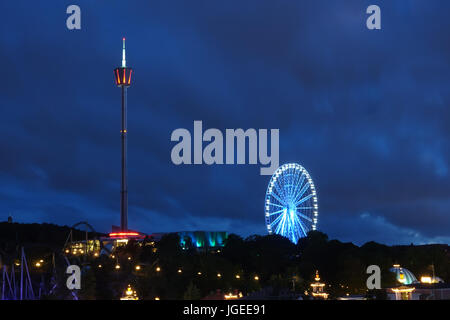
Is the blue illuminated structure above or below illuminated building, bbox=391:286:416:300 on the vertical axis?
above

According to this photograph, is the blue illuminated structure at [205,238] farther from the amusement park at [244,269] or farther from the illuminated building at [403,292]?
the illuminated building at [403,292]

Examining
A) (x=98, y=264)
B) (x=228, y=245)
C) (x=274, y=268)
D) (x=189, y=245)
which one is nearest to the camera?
(x=98, y=264)

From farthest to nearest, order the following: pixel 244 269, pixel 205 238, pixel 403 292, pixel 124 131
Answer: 1. pixel 205 238
2. pixel 124 131
3. pixel 244 269
4. pixel 403 292

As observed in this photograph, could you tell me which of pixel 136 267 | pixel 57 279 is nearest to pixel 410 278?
pixel 136 267

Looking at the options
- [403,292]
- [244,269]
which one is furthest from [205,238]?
[403,292]

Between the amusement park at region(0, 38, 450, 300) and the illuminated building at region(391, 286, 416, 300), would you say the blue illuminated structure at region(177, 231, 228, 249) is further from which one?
the illuminated building at region(391, 286, 416, 300)

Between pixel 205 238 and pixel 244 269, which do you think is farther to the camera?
pixel 205 238

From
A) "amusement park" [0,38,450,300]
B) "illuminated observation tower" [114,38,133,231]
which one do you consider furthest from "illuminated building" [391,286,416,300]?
"illuminated observation tower" [114,38,133,231]

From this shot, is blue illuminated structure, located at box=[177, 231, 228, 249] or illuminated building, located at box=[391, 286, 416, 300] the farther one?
blue illuminated structure, located at box=[177, 231, 228, 249]

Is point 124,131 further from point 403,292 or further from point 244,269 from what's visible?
point 403,292


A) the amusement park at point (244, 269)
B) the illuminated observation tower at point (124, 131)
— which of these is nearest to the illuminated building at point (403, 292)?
the amusement park at point (244, 269)
